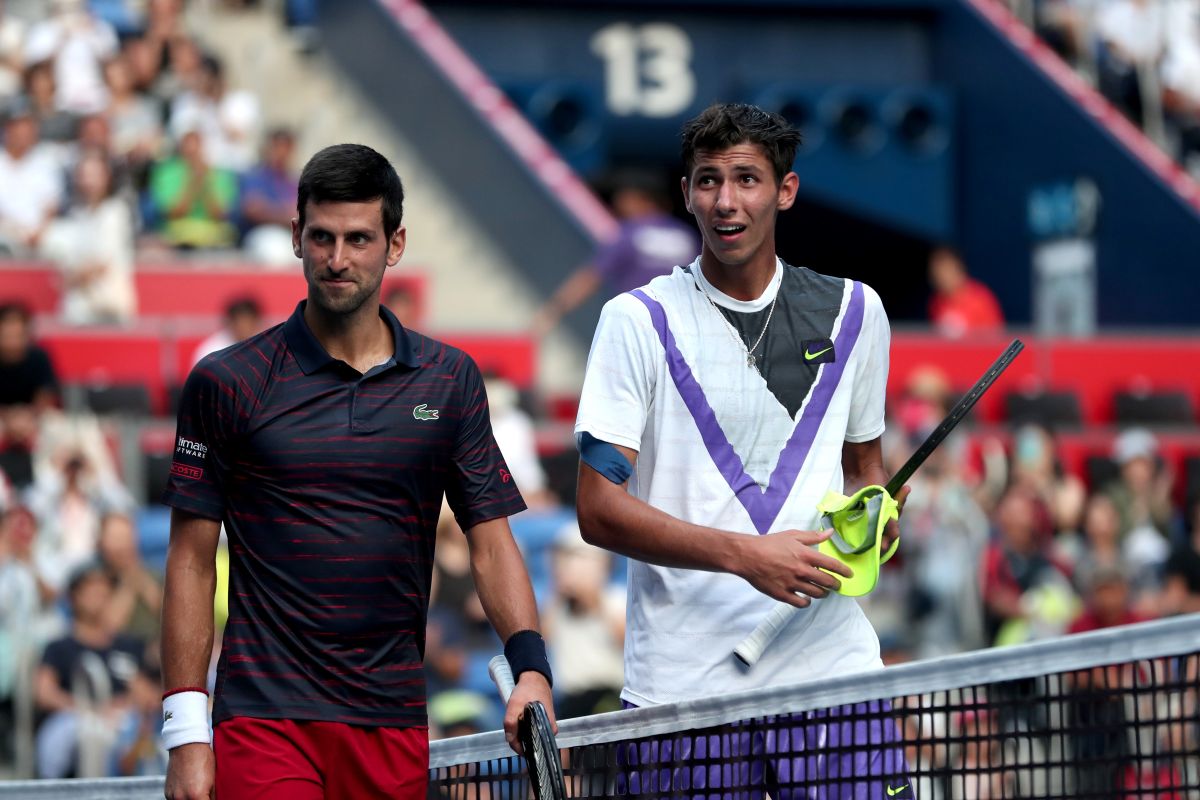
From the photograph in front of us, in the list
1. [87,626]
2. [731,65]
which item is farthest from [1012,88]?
[87,626]

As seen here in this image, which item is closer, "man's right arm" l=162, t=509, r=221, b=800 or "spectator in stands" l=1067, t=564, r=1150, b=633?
"man's right arm" l=162, t=509, r=221, b=800

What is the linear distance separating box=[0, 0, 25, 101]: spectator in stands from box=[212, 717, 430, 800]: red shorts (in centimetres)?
1222

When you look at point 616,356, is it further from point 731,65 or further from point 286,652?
point 731,65

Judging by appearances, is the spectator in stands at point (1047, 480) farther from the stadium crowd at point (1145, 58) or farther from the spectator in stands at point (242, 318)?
the stadium crowd at point (1145, 58)

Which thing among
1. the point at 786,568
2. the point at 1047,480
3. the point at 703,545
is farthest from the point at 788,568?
the point at 1047,480

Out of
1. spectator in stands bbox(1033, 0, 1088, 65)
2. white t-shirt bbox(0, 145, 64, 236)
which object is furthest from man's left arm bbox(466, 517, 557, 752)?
spectator in stands bbox(1033, 0, 1088, 65)

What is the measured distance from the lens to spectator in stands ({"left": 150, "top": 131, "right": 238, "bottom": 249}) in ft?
45.8

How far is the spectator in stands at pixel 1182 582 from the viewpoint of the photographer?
10641mm

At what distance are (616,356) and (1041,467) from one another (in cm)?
949

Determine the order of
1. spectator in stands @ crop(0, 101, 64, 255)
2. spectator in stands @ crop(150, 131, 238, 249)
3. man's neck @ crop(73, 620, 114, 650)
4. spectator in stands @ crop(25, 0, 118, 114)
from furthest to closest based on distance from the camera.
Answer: spectator in stands @ crop(25, 0, 118, 114) → spectator in stands @ crop(150, 131, 238, 249) → spectator in stands @ crop(0, 101, 64, 255) → man's neck @ crop(73, 620, 114, 650)

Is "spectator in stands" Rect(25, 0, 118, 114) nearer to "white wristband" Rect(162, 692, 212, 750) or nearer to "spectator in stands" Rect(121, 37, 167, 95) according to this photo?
"spectator in stands" Rect(121, 37, 167, 95)

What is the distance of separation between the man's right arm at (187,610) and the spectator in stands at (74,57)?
11565 millimetres

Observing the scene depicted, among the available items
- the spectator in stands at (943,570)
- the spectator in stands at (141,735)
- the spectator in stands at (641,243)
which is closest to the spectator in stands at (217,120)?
the spectator in stands at (641,243)

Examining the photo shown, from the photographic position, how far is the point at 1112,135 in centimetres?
1984
